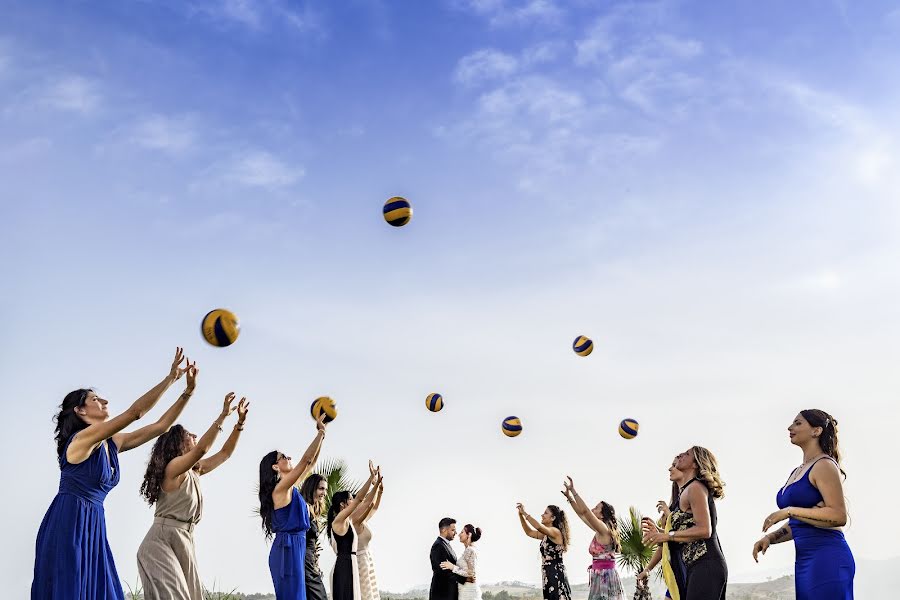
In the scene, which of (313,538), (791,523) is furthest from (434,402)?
(791,523)

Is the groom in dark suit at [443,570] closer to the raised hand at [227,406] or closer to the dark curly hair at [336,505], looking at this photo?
the dark curly hair at [336,505]

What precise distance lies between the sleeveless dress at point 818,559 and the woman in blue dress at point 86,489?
4515mm

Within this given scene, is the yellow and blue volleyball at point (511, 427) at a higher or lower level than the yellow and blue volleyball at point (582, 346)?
lower

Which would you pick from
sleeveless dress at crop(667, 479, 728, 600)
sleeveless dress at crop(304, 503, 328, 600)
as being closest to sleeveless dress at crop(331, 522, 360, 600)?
sleeveless dress at crop(304, 503, 328, 600)

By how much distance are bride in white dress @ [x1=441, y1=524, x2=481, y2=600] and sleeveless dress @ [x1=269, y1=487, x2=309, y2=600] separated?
5203mm

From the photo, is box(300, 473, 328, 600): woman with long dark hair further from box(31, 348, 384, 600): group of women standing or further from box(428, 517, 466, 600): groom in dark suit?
box(428, 517, 466, 600): groom in dark suit

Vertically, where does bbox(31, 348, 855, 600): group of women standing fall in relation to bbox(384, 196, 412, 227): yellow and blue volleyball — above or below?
below

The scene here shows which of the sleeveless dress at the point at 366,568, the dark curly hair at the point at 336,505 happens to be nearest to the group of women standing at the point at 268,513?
the dark curly hair at the point at 336,505

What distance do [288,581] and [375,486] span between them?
251 centimetres

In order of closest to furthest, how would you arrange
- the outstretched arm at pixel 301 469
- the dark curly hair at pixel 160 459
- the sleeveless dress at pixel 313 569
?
the dark curly hair at pixel 160 459, the outstretched arm at pixel 301 469, the sleeveless dress at pixel 313 569

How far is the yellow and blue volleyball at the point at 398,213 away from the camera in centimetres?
1209

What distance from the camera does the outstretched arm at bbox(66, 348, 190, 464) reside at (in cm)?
596

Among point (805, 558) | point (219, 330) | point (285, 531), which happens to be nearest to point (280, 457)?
point (285, 531)

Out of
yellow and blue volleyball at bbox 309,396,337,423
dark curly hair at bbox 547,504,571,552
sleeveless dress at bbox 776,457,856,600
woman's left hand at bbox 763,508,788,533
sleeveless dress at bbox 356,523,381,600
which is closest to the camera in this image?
sleeveless dress at bbox 776,457,856,600
